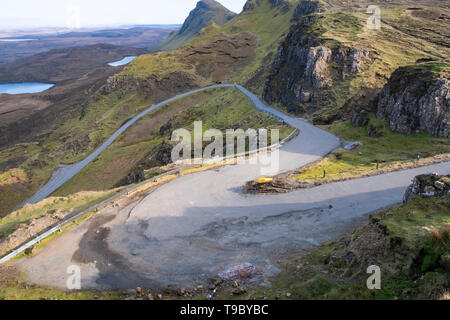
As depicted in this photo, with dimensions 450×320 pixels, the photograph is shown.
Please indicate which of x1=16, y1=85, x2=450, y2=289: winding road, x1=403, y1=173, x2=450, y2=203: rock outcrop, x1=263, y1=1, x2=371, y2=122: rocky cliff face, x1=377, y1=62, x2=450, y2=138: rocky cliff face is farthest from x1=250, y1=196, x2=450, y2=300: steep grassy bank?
x1=263, y1=1, x2=371, y2=122: rocky cliff face

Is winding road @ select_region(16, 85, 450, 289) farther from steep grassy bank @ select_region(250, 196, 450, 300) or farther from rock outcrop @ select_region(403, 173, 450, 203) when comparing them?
rock outcrop @ select_region(403, 173, 450, 203)

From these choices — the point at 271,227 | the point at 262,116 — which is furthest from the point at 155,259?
the point at 262,116

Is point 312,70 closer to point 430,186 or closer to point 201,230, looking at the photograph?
point 430,186

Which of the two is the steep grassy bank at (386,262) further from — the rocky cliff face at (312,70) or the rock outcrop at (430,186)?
the rocky cliff face at (312,70)

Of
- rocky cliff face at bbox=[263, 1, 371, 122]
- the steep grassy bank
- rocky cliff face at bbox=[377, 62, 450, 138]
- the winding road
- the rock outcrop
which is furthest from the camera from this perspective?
rocky cliff face at bbox=[263, 1, 371, 122]

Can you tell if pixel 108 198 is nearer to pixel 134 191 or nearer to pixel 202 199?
pixel 134 191

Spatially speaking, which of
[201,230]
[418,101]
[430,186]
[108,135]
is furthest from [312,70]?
[108,135]

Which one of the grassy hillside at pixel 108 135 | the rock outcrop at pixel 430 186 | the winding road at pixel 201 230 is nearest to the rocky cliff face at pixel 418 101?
the winding road at pixel 201 230
